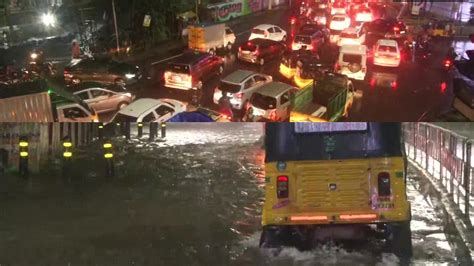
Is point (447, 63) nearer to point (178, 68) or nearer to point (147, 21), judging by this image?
point (178, 68)

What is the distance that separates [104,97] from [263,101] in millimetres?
928

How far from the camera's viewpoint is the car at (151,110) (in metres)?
3.16

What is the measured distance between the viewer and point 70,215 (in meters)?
4.77

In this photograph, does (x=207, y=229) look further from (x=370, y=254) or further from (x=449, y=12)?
(x=449, y=12)

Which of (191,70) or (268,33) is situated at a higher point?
(268,33)

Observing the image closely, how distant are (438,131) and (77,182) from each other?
339 cm

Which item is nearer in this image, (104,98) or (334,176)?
(104,98)

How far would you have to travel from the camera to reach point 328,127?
140 inches

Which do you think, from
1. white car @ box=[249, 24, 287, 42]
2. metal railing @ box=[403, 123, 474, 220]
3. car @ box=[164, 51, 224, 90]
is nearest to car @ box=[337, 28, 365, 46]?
white car @ box=[249, 24, 287, 42]

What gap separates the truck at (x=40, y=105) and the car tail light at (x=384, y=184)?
1888mm

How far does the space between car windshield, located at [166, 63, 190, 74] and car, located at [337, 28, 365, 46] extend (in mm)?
859

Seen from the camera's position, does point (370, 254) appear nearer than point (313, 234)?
Yes

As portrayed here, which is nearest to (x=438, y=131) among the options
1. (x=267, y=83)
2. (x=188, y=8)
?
(x=267, y=83)

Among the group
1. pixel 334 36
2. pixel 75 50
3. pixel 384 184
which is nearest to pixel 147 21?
pixel 75 50
